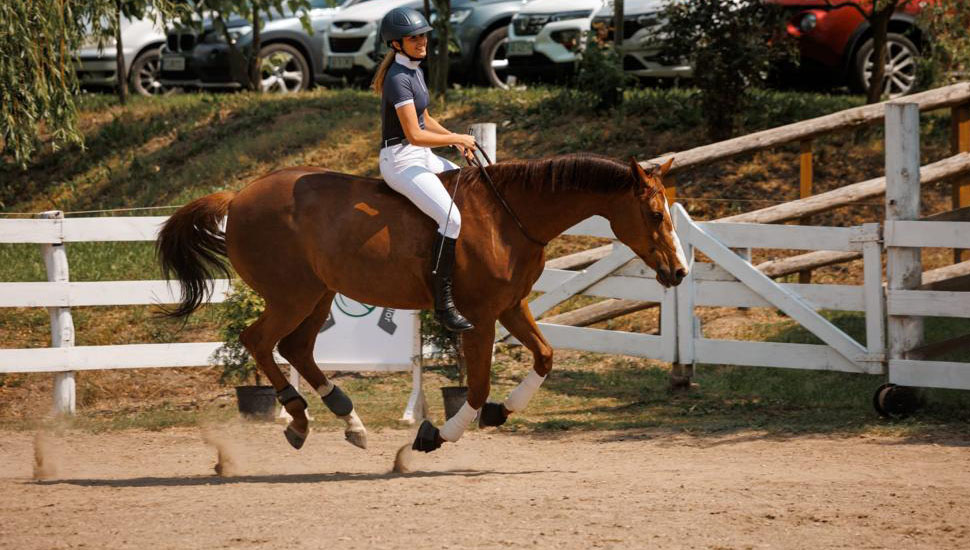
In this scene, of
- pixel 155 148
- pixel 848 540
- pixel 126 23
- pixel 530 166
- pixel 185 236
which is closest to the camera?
pixel 848 540

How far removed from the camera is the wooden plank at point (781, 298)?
888cm

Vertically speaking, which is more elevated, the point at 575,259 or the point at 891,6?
the point at 891,6

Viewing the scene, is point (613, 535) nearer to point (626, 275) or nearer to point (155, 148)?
point (626, 275)

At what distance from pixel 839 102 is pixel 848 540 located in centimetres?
1034

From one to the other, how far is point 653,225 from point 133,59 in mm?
15327

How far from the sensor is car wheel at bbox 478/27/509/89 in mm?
18719

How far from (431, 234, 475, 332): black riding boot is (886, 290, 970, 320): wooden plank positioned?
3100mm

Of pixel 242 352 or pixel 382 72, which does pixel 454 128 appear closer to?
pixel 242 352

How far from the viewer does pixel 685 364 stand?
9.76m

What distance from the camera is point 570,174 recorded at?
7355 millimetres

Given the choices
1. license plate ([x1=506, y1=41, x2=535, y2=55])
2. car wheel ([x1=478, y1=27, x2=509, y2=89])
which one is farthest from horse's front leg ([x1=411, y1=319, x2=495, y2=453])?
car wheel ([x1=478, y1=27, x2=509, y2=89])

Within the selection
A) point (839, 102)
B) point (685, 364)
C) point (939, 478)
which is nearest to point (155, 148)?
point (839, 102)

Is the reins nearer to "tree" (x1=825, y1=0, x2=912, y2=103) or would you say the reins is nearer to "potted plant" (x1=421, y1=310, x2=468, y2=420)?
"potted plant" (x1=421, y1=310, x2=468, y2=420)

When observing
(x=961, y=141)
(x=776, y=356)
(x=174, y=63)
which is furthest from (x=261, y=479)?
(x=174, y=63)
